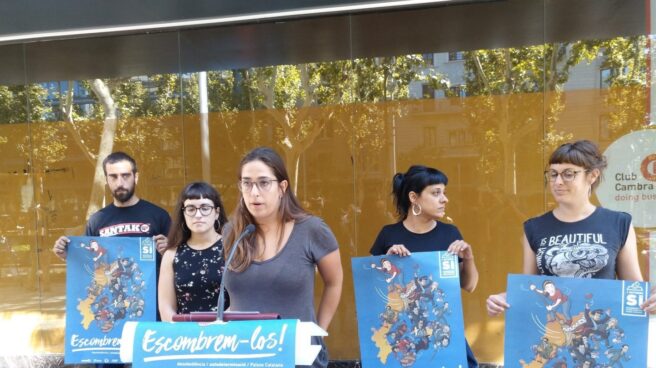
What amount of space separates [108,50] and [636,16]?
5.39 metres

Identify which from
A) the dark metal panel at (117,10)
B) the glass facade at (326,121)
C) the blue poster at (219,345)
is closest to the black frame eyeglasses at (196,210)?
the blue poster at (219,345)

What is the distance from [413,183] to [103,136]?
4.23 metres

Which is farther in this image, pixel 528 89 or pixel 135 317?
pixel 528 89

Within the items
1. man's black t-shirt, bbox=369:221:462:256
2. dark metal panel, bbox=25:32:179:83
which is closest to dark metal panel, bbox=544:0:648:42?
man's black t-shirt, bbox=369:221:462:256

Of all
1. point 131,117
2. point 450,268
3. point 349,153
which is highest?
point 131,117

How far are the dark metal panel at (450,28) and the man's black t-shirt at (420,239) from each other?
2.70 meters

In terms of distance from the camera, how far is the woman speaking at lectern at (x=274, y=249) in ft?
6.76

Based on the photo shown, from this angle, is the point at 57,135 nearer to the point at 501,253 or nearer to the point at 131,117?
the point at 131,117

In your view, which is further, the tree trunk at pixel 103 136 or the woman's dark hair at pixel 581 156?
the tree trunk at pixel 103 136

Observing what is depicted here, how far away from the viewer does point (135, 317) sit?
3.49 meters

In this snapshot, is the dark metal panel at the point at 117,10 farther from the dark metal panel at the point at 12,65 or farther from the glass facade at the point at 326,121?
the dark metal panel at the point at 12,65

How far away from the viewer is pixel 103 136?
6.05 metres

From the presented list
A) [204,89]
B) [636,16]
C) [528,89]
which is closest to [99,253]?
[204,89]

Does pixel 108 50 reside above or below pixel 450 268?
above
